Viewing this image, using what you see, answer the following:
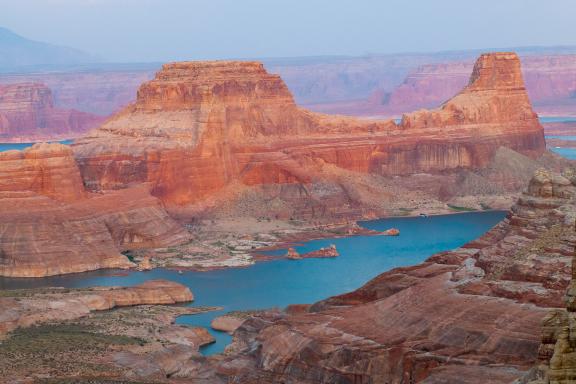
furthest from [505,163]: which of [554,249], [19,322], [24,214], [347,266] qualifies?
[554,249]

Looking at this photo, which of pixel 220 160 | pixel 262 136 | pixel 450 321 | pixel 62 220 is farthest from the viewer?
pixel 262 136

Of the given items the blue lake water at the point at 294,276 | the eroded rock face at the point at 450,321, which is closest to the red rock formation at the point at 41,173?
the blue lake water at the point at 294,276

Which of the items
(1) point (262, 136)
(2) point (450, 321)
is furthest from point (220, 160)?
(2) point (450, 321)

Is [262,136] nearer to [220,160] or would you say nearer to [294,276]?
[220,160]

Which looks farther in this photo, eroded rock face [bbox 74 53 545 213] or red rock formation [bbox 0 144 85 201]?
eroded rock face [bbox 74 53 545 213]

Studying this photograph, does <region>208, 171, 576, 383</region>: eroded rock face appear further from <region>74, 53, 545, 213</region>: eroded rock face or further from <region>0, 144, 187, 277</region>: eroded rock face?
<region>74, 53, 545, 213</region>: eroded rock face

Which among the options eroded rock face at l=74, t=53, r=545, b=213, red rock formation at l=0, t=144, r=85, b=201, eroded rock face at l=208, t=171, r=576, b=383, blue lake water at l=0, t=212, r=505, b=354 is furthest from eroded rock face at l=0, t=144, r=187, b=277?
eroded rock face at l=208, t=171, r=576, b=383
